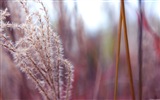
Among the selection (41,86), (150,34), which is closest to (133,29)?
(150,34)

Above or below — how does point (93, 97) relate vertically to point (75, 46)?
below

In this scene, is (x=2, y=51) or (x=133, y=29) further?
(x=133, y=29)

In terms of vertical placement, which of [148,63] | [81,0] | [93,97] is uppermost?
[81,0]

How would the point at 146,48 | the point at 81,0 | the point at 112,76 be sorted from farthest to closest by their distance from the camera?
the point at 112,76, the point at 81,0, the point at 146,48

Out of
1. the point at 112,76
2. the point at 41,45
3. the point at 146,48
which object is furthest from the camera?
the point at 112,76

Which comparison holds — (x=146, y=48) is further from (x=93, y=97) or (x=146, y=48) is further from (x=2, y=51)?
(x=2, y=51)

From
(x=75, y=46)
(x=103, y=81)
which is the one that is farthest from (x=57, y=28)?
(x=103, y=81)
